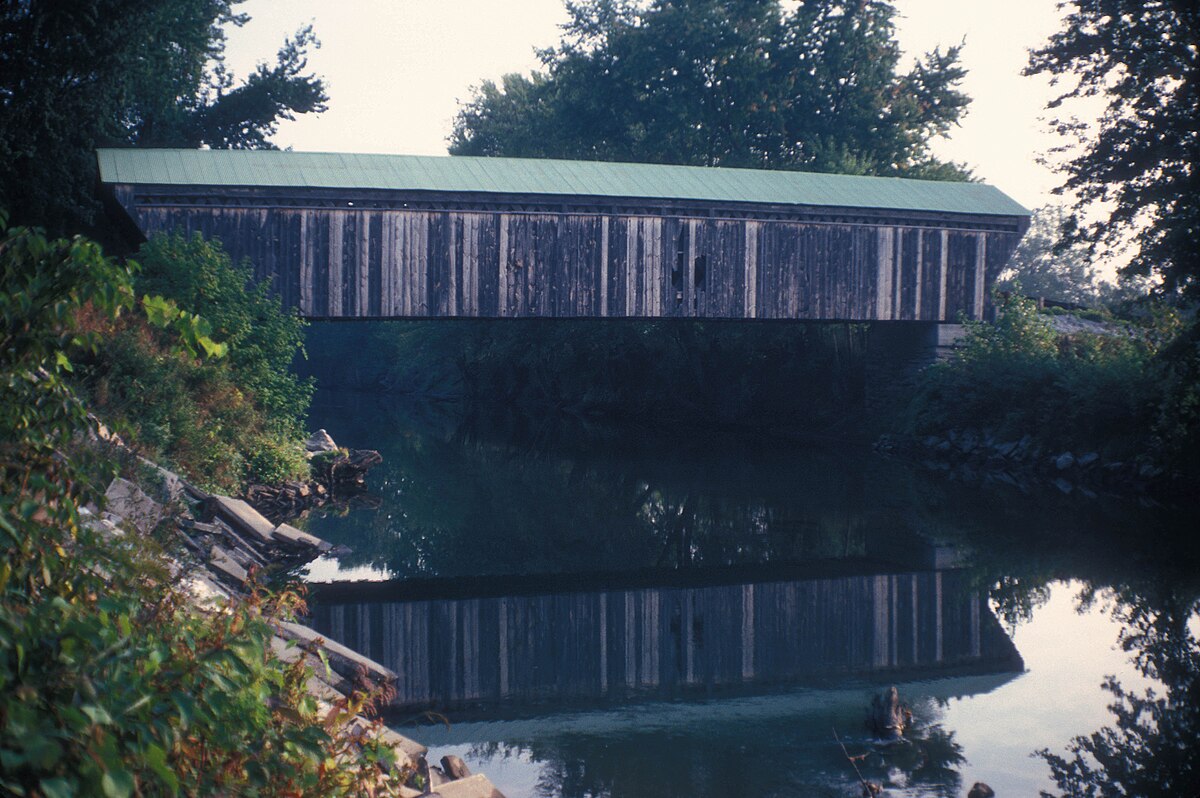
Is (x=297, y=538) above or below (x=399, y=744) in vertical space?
below

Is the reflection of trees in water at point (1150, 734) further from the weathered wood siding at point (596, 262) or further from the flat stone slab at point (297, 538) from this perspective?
the weathered wood siding at point (596, 262)

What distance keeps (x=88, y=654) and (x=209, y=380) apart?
394 inches

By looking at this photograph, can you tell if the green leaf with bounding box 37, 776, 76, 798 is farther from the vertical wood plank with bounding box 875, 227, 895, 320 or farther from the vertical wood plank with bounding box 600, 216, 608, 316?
the vertical wood plank with bounding box 875, 227, 895, 320

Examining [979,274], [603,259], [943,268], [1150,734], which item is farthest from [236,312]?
[979,274]

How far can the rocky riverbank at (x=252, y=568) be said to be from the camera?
4.38 meters

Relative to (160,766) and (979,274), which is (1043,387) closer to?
(979,274)

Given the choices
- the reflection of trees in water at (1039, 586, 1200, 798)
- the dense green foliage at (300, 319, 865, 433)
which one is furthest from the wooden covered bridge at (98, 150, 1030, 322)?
the reflection of trees in water at (1039, 586, 1200, 798)

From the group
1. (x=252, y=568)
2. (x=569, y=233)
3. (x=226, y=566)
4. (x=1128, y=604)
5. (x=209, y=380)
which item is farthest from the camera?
(x=569, y=233)

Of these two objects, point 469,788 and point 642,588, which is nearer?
point 469,788

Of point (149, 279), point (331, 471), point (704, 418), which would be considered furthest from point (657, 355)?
point (149, 279)

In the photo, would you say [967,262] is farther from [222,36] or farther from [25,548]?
[25,548]

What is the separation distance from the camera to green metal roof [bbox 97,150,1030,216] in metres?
15.4

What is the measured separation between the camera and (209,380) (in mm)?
11695

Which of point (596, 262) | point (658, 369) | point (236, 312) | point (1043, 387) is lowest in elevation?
point (658, 369)
